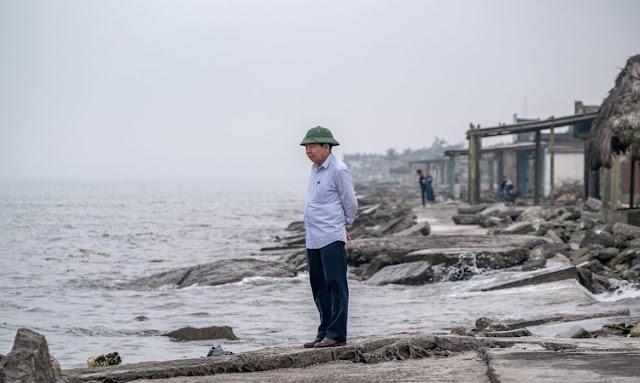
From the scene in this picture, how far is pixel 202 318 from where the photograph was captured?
12.0 meters

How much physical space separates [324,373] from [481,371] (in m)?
0.93

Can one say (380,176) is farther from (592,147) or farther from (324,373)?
(324,373)

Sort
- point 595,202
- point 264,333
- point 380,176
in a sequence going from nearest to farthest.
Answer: point 264,333, point 595,202, point 380,176

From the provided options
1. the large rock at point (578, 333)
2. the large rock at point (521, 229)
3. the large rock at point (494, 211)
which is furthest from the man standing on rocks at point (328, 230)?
the large rock at point (494, 211)

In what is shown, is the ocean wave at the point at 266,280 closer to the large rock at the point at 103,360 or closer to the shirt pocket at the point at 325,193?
the large rock at the point at 103,360

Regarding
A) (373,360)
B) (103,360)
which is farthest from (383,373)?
(103,360)

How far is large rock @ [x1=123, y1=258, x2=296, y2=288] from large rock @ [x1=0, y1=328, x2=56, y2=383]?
37.1 feet

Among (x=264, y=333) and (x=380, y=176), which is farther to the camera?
(x=380, y=176)

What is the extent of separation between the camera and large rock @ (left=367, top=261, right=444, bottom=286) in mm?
14102

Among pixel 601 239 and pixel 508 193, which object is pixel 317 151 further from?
pixel 508 193

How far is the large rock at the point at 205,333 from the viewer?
9742 mm

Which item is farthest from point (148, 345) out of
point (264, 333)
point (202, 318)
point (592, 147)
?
point (592, 147)

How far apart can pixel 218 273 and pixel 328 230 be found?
10777 millimetres

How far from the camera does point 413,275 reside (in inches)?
555
